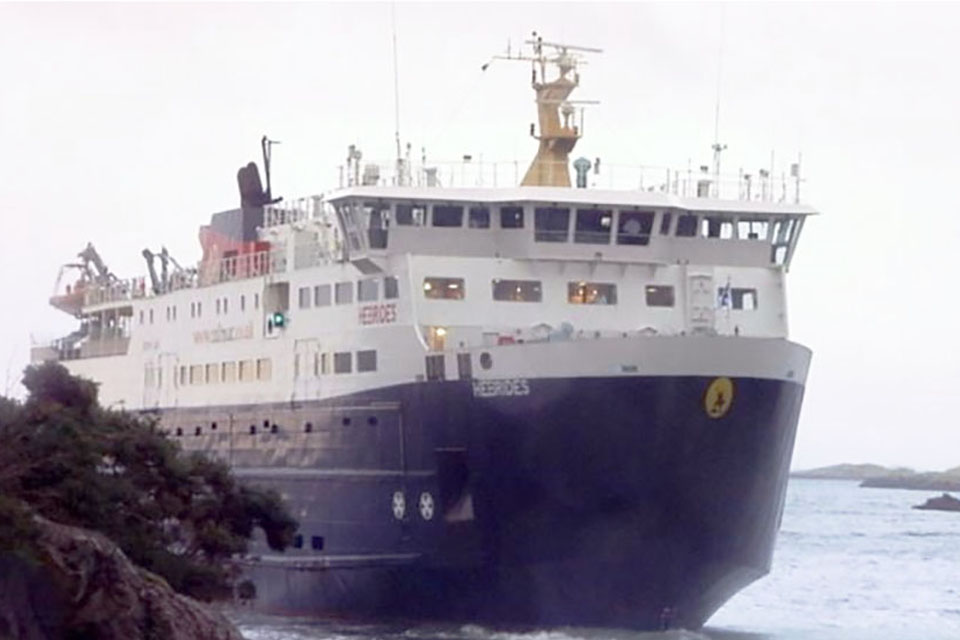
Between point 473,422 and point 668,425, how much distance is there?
287cm

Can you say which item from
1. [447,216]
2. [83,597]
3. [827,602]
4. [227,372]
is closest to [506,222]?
[447,216]

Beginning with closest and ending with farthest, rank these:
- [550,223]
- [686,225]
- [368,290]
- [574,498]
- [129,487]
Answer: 1. [129,487]
2. [574,498]
3. [550,223]
4. [368,290]
5. [686,225]

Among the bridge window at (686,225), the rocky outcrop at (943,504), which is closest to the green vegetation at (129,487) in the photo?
the bridge window at (686,225)

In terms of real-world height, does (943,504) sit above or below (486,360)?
below

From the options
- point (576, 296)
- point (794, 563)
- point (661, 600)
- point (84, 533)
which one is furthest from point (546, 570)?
point (794, 563)

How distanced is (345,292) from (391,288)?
143 cm

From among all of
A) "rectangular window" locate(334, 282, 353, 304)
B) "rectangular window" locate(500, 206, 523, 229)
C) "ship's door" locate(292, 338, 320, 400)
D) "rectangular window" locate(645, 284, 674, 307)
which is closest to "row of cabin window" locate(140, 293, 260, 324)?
"ship's door" locate(292, 338, 320, 400)

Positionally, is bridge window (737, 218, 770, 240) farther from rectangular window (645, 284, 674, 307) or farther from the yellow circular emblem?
the yellow circular emblem

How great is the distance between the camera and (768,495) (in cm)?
3447

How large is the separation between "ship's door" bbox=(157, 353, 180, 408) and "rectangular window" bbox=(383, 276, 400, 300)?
821cm

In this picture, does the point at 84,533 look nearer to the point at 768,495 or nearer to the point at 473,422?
the point at 473,422

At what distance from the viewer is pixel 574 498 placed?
33.2 meters

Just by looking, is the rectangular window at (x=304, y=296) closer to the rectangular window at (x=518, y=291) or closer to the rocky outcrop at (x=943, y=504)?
the rectangular window at (x=518, y=291)

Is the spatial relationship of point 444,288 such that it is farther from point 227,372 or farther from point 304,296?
point 227,372
